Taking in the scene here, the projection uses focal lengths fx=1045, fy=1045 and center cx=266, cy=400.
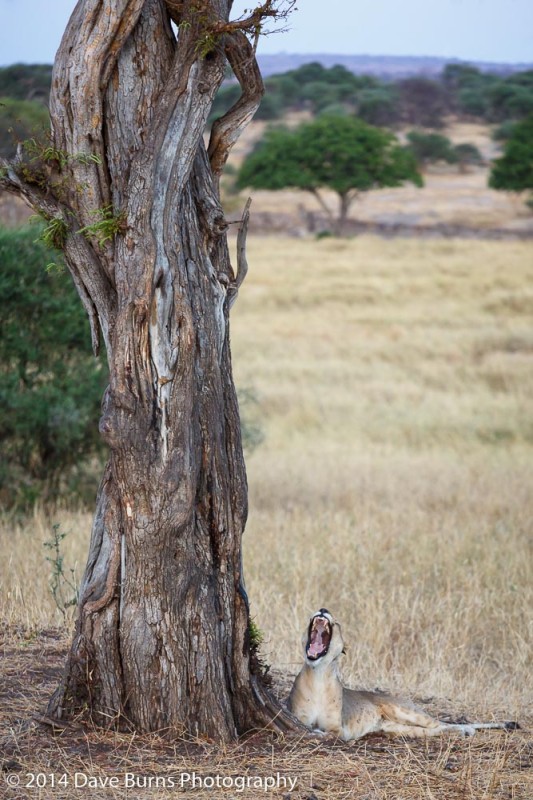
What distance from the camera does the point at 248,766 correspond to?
4.44 metres

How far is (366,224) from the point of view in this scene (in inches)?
2000

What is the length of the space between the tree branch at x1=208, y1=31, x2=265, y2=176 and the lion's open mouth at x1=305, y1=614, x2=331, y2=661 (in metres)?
2.22

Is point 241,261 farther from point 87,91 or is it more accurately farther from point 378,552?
point 378,552

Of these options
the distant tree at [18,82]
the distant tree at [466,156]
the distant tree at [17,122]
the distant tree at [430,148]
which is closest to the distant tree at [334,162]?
the distant tree at [430,148]

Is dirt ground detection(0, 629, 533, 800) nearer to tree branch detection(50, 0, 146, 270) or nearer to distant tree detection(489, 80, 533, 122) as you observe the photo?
tree branch detection(50, 0, 146, 270)

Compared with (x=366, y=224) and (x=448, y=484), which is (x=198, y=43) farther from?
(x=366, y=224)

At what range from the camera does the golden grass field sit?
4508mm

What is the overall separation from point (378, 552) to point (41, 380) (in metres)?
4.10

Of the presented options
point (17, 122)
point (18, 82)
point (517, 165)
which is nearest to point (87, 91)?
point (17, 122)

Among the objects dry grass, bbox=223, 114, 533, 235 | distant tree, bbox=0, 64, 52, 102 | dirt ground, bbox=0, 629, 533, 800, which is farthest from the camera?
dry grass, bbox=223, 114, 533, 235

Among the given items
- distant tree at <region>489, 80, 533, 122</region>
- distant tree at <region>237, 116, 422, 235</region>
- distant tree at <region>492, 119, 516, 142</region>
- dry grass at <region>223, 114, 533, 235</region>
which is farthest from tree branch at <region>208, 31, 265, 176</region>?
distant tree at <region>489, 80, 533, 122</region>

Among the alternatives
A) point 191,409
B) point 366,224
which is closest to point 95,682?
point 191,409

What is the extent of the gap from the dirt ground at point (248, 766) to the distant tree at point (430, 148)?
5913 cm

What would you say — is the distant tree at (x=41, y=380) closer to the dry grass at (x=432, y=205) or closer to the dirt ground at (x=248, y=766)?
the dirt ground at (x=248, y=766)
